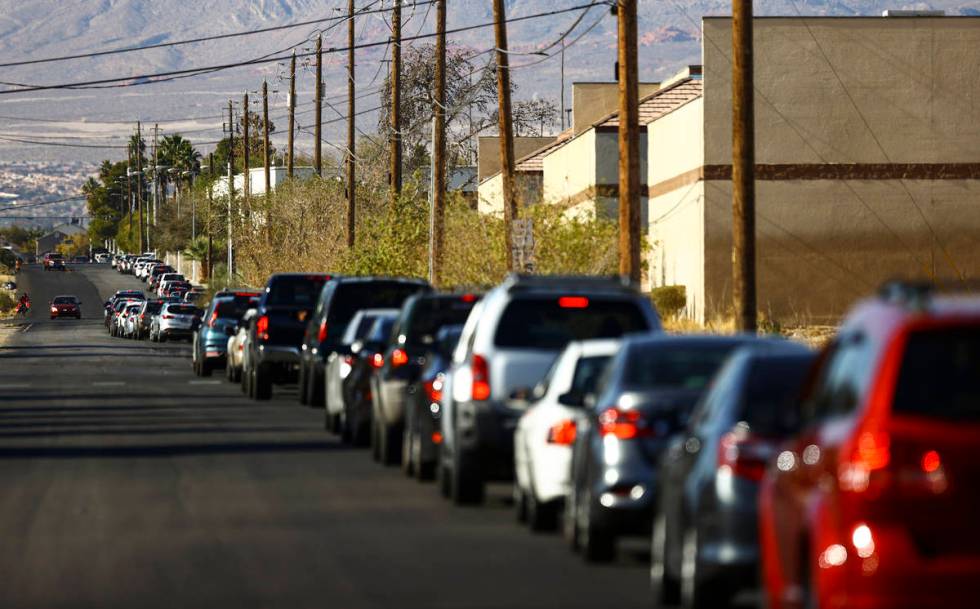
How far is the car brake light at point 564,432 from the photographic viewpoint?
15.7m

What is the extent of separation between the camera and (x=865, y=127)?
49.4m

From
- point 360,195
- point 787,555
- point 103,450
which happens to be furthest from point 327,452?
point 360,195

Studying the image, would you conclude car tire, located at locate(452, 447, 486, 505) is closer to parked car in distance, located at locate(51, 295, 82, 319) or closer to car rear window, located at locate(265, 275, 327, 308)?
car rear window, located at locate(265, 275, 327, 308)

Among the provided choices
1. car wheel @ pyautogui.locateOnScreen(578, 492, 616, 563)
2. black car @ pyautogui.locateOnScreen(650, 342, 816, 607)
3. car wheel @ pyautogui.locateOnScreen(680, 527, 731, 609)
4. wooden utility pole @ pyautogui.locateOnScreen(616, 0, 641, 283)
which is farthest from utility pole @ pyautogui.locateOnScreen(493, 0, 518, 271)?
car wheel @ pyautogui.locateOnScreen(680, 527, 731, 609)

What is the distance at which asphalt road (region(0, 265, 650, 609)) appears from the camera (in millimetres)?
12922

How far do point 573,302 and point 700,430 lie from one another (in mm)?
6323

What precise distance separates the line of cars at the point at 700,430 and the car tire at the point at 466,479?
0.02m

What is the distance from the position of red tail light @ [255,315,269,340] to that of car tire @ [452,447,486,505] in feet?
58.0

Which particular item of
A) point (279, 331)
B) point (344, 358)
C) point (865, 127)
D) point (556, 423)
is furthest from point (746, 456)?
point (865, 127)

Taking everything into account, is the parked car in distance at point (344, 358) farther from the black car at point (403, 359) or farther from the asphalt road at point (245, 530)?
the black car at point (403, 359)

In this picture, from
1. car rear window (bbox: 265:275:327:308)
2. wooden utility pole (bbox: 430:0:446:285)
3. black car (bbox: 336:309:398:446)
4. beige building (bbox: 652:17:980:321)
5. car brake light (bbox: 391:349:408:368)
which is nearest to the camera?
car brake light (bbox: 391:349:408:368)

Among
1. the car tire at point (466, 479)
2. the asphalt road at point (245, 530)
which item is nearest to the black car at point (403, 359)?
the asphalt road at point (245, 530)

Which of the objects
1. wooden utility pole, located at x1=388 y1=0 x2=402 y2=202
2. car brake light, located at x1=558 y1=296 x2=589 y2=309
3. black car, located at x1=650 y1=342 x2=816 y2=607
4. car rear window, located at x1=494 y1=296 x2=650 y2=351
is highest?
wooden utility pole, located at x1=388 y1=0 x2=402 y2=202

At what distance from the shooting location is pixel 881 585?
8031 mm
